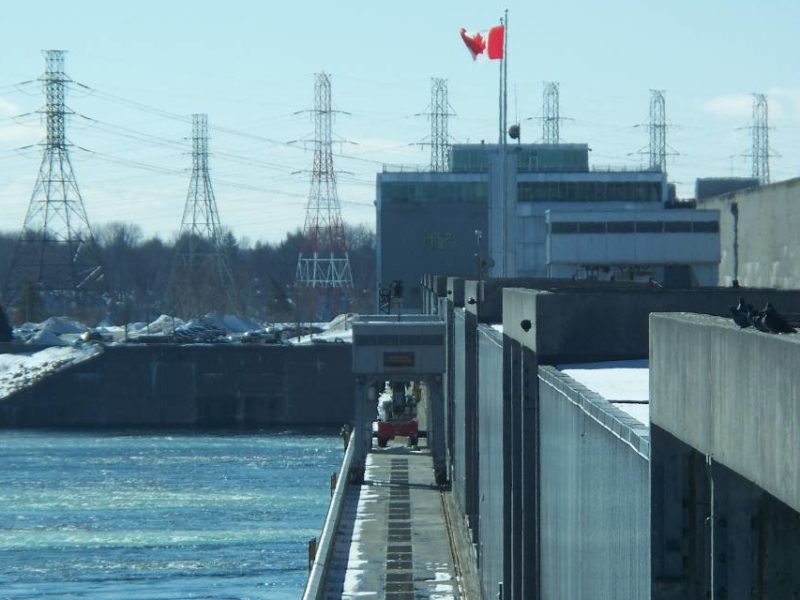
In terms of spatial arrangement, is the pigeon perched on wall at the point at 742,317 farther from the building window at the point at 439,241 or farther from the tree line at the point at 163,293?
the tree line at the point at 163,293

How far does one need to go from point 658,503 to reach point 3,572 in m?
39.7

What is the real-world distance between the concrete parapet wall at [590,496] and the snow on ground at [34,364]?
9329 cm

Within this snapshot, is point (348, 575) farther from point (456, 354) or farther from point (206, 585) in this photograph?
point (206, 585)

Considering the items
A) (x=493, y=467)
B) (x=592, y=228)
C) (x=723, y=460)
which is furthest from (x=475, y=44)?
(x=723, y=460)

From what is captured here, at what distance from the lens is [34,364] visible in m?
107

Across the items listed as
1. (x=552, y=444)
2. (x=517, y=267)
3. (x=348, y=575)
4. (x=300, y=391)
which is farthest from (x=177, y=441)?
(x=552, y=444)

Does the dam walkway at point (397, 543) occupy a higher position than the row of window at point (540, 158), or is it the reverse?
the row of window at point (540, 158)

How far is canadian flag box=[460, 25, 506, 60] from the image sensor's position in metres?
48.9

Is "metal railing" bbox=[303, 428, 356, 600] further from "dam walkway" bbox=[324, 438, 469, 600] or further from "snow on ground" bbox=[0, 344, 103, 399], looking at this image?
"snow on ground" bbox=[0, 344, 103, 399]

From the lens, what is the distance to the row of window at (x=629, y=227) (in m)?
60.4

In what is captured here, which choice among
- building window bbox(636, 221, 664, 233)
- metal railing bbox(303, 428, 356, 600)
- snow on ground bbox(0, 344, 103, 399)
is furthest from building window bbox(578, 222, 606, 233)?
snow on ground bbox(0, 344, 103, 399)

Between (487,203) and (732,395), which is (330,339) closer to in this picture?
(487,203)

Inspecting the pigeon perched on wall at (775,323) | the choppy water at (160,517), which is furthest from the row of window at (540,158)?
the pigeon perched on wall at (775,323)

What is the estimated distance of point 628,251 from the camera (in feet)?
203
